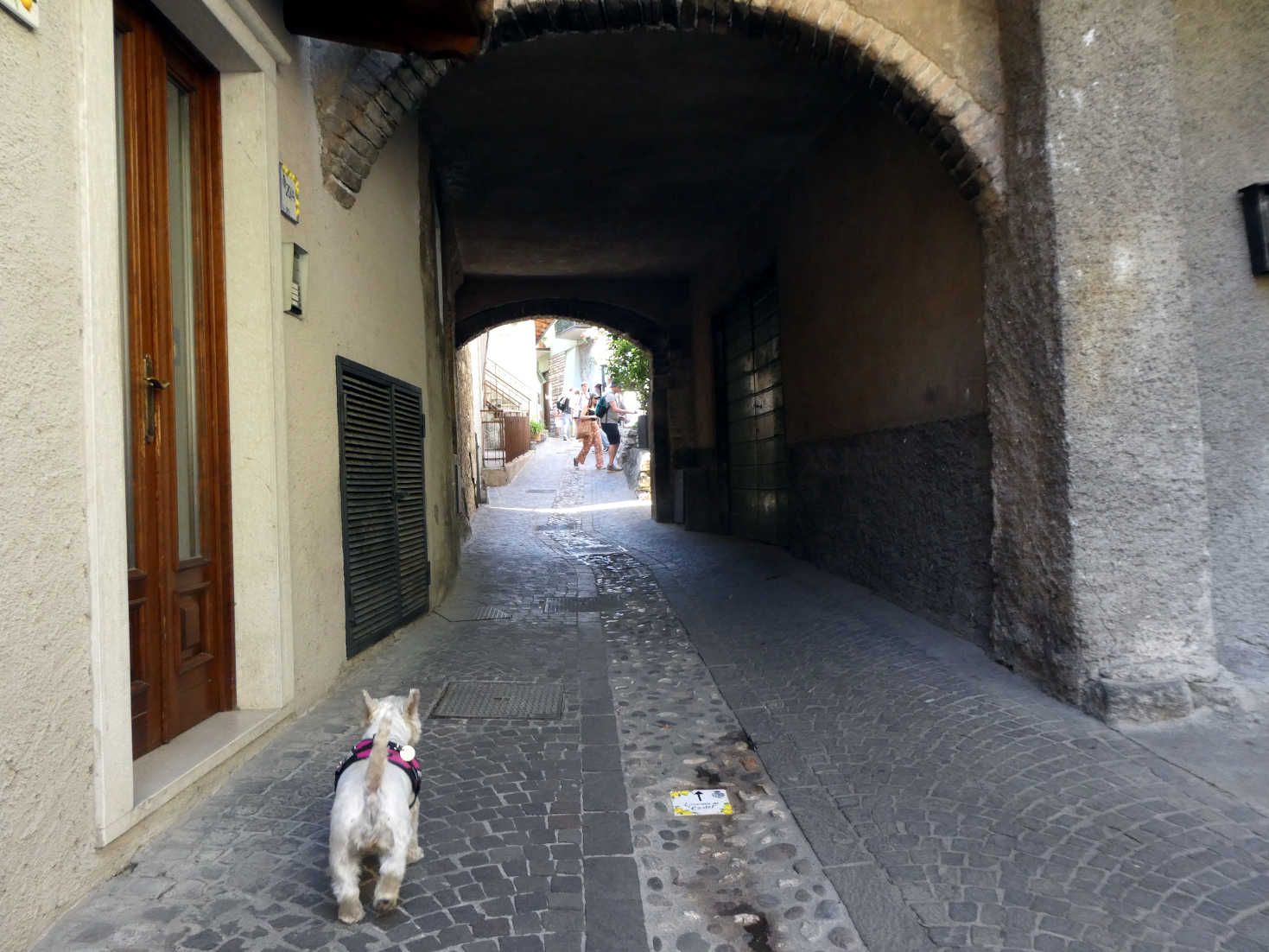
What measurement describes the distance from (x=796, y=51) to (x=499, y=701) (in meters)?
4.00

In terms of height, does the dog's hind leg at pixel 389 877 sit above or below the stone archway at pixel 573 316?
below

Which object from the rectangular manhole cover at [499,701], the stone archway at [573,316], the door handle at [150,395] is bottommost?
the rectangular manhole cover at [499,701]

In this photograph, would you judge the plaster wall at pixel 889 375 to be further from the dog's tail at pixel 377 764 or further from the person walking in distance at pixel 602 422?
the person walking in distance at pixel 602 422

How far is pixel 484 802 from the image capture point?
3.18 meters

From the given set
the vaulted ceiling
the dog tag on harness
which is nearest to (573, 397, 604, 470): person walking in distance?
the vaulted ceiling

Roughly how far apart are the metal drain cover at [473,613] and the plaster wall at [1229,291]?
4.65 m

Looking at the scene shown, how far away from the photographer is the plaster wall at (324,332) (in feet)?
13.7

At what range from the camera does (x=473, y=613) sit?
6.67 metres

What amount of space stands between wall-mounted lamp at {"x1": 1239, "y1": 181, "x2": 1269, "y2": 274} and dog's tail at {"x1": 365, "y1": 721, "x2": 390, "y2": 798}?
4472 millimetres

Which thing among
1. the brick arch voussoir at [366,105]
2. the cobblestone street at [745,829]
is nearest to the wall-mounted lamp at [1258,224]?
the cobblestone street at [745,829]

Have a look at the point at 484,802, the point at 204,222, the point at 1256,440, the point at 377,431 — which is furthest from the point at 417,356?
the point at 1256,440

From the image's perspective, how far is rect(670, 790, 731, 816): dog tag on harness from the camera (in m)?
3.16

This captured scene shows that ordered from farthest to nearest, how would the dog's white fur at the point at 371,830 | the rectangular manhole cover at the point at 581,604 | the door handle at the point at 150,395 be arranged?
the rectangular manhole cover at the point at 581,604 < the door handle at the point at 150,395 < the dog's white fur at the point at 371,830

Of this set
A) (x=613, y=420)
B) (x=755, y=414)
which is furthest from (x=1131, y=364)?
(x=613, y=420)
